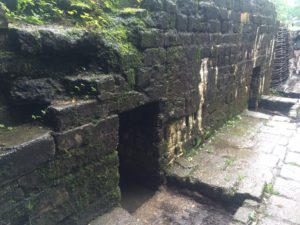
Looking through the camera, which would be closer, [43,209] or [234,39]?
[43,209]

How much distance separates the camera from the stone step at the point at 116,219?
2914mm

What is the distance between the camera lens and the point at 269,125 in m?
6.74

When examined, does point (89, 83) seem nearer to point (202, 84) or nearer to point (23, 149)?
point (23, 149)

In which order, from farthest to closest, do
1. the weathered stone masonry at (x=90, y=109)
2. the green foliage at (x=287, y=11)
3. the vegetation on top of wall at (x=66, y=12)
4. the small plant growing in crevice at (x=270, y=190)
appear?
the green foliage at (x=287, y=11) < the small plant growing in crevice at (x=270, y=190) < the vegetation on top of wall at (x=66, y=12) < the weathered stone masonry at (x=90, y=109)

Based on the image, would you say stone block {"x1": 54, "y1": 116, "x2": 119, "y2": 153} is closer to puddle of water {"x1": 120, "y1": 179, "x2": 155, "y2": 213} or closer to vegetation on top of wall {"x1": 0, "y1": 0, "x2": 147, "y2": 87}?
vegetation on top of wall {"x1": 0, "y1": 0, "x2": 147, "y2": 87}

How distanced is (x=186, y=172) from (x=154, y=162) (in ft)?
1.65

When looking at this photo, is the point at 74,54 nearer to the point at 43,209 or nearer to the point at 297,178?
the point at 43,209

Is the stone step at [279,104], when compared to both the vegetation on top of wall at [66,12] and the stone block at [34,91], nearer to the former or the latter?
the vegetation on top of wall at [66,12]

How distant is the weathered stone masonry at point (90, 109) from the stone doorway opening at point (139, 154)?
2 centimetres

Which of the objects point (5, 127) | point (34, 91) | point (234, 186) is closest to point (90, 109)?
point (34, 91)

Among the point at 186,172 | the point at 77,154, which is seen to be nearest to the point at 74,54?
the point at 77,154

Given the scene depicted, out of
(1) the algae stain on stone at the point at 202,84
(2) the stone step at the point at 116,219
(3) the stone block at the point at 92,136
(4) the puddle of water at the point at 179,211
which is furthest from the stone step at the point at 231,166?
(3) the stone block at the point at 92,136

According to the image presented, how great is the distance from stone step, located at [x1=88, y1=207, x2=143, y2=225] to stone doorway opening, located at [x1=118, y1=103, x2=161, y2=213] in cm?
92

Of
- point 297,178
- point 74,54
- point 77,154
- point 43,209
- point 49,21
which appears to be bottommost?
point 297,178
